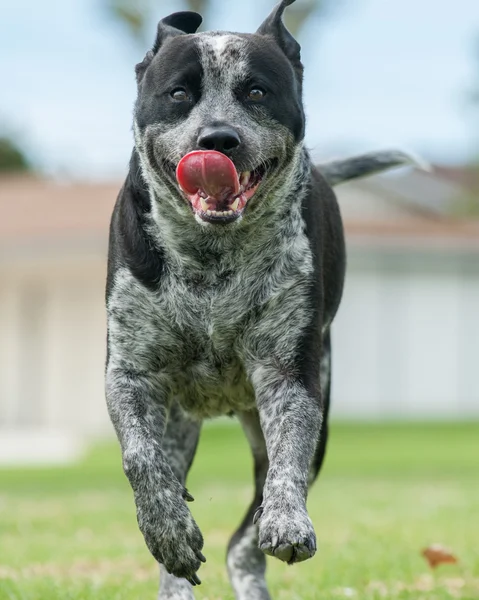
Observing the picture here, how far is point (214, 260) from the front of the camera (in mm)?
5566

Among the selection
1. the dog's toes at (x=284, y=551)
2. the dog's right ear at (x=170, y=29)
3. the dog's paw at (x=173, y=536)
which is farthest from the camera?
the dog's right ear at (x=170, y=29)

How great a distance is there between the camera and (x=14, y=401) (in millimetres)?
24719

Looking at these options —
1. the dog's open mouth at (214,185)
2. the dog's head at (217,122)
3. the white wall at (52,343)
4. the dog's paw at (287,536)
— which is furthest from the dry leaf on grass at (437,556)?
the white wall at (52,343)

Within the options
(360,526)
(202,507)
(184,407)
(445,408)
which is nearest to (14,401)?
(445,408)

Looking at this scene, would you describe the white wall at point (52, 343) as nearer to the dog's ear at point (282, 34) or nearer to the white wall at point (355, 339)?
the white wall at point (355, 339)

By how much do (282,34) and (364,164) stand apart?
75.9 inches

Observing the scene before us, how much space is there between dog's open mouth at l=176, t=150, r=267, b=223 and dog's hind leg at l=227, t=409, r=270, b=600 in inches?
51.3

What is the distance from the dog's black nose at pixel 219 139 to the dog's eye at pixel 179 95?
26 centimetres

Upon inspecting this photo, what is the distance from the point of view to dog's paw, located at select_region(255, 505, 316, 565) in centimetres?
472

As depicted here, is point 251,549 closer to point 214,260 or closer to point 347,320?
point 214,260

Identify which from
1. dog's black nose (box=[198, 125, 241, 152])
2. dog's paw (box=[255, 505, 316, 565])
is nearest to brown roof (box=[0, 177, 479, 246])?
dog's black nose (box=[198, 125, 241, 152])

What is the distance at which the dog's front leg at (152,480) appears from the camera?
499cm

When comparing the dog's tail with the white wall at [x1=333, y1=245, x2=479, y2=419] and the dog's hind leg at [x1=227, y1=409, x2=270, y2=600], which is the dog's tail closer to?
the dog's hind leg at [x1=227, y1=409, x2=270, y2=600]

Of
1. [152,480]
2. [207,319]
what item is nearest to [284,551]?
[152,480]
